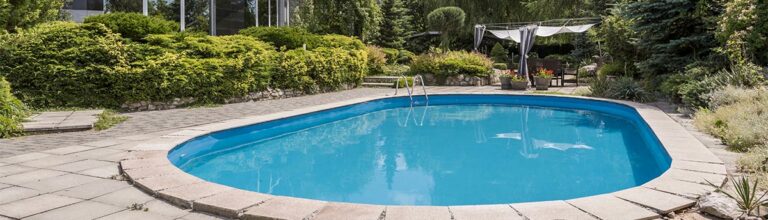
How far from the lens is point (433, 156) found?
20.7 feet

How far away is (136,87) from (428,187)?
20.4 ft

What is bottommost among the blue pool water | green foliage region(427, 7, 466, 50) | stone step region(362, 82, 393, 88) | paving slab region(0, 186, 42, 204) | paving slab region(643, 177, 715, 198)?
the blue pool water

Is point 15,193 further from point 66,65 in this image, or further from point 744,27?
point 744,27

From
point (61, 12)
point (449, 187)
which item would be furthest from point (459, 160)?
point (61, 12)

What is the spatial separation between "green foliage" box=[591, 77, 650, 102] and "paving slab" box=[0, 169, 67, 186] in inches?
402

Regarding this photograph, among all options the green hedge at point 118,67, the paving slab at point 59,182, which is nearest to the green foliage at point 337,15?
the green hedge at point 118,67

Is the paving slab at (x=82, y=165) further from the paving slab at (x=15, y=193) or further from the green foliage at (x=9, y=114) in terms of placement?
the green foliage at (x=9, y=114)

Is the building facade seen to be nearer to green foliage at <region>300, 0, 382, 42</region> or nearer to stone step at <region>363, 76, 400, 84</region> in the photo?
green foliage at <region>300, 0, 382, 42</region>

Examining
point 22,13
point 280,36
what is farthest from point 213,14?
point 22,13

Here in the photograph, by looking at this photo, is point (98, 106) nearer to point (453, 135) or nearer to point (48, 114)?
point (48, 114)

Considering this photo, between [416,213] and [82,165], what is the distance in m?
3.32

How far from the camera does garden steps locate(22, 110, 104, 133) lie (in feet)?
21.1

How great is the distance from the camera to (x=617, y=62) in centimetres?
1368

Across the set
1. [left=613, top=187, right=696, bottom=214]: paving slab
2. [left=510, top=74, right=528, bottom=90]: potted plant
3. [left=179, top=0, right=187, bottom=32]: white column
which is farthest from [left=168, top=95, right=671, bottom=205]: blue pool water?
[left=179, top=0, right=187, bottom=32]: white column
